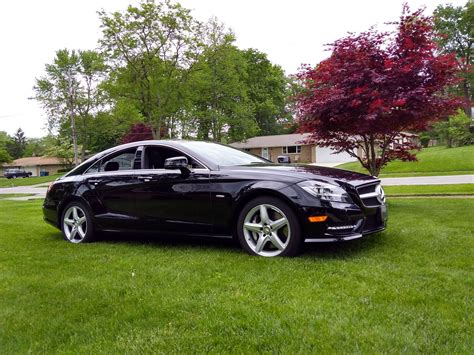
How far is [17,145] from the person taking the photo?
325 feet

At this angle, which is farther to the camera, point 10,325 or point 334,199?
point 334,199

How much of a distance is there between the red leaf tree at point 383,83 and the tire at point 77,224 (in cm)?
469

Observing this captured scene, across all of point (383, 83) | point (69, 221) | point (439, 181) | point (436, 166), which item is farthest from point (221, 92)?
point (69, 221)

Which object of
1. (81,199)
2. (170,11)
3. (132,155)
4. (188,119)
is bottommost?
(81,199)

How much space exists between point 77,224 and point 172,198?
1.85 m

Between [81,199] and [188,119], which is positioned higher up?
[188,119]

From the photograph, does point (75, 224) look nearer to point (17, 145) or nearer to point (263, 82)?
point (263, 82)

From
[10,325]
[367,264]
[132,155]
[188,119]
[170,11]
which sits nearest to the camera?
[10,325]

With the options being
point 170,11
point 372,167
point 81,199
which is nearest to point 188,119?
point 170,11

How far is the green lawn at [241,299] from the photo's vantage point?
2.64 meters

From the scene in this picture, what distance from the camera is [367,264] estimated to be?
418cm

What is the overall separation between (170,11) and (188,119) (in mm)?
9975

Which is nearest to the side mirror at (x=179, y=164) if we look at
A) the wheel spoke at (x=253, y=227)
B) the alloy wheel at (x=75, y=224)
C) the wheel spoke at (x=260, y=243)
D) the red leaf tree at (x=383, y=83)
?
the wheel spoke at (x=253, y=227)

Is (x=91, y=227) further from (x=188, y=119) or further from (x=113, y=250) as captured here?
(x=188, y=119)
